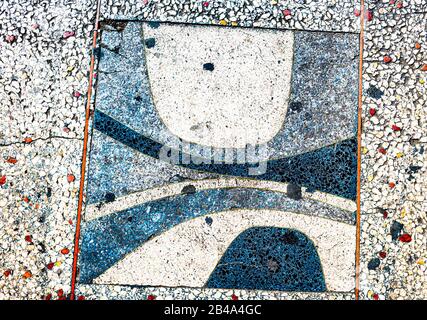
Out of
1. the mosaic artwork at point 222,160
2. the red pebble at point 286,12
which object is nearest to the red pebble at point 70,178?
the mosaic artwork at point 222,160

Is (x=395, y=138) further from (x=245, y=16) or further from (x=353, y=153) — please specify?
(x=245, y=16)

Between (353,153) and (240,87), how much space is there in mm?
873

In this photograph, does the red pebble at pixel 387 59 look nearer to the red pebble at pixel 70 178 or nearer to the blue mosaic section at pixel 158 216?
the blue mosaic section at pixel 158 216

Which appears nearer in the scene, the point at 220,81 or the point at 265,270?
the point at 265,270

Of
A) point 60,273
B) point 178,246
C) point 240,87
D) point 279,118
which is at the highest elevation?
point 240,87

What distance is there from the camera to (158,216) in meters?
2.65

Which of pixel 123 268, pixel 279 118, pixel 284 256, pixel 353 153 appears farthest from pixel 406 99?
pixel 123 268

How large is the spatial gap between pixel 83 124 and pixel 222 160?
3.14 ft

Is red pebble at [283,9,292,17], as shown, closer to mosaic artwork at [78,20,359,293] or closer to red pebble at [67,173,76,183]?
mosaic artwork at [78,20,359,293]

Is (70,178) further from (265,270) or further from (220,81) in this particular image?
(265,270)

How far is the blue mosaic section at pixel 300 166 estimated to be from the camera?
8.82ft

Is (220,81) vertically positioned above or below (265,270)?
above

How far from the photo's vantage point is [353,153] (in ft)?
8.93

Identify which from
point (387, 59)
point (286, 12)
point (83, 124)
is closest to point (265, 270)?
point (83, 124)
